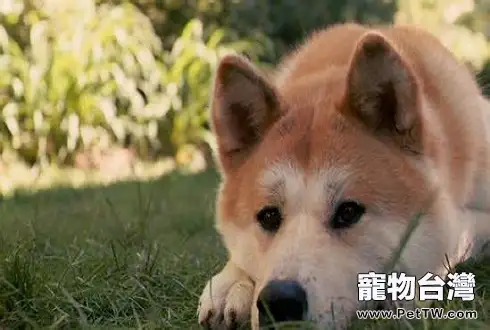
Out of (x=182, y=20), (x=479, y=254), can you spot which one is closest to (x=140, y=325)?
(x=479, y=254)

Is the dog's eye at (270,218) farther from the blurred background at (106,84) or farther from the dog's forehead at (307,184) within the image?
the blurred background at (106,84)

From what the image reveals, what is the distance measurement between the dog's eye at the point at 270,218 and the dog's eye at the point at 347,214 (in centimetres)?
17

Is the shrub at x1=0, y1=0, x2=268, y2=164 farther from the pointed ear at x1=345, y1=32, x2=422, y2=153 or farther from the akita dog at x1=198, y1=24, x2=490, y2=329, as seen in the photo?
the pointed ear at x1=345, y1=32, x2=422, y2=153

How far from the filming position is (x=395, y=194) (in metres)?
2.45

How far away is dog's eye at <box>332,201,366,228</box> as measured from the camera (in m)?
2.37

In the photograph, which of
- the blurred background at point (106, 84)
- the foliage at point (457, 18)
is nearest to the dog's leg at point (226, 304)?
the blurred background at point (106, 84)

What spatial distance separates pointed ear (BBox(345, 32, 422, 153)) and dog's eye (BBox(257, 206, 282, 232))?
15.0 inches

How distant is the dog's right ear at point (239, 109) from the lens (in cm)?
272

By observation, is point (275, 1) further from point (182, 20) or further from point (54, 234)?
point (54, 234)

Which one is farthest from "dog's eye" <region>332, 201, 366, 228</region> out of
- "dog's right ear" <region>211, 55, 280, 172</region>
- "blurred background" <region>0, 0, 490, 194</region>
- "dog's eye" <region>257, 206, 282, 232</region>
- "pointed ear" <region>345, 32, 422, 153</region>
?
"blurred background" <region>0, 0, 490, 194</region>

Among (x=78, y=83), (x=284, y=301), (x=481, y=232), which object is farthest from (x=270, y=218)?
(x=78, y=83)

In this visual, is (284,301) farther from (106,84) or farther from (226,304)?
(106,84)

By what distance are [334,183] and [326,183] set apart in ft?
0.07

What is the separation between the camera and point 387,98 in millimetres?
2580
